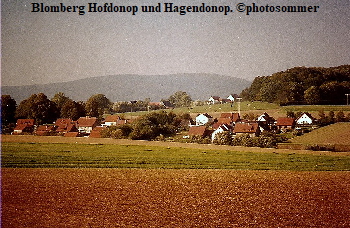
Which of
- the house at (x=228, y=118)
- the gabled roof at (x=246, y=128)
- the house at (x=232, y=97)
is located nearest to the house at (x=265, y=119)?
the gabled roof at (x=246, y=128)

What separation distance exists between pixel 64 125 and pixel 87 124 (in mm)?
1601

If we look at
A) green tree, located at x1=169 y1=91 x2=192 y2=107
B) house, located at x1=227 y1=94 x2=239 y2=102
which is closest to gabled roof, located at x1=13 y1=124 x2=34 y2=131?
green tree, located at x1=169 y1=91 x2=192 y2=107

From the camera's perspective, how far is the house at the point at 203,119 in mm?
28859

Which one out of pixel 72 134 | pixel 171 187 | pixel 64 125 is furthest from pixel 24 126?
pixel 171 187

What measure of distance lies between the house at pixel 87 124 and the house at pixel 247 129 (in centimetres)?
953

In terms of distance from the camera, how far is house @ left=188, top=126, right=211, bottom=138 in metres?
26.0

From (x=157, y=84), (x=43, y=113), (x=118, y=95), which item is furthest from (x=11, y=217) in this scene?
(x=118, y=95)

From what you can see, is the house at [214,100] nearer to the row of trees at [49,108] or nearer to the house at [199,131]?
the house at [199,131]

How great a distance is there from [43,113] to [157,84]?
726cm

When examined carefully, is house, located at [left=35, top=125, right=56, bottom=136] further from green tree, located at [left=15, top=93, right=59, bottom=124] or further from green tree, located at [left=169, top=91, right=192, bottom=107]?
green tree, located at [left=169, top=91, right=192, bottom=107]

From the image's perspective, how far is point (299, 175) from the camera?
48.6 ft

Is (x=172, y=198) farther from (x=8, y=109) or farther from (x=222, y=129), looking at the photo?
(x=222, y=129)

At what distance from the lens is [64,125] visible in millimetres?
23906

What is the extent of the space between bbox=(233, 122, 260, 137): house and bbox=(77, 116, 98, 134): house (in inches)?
375
